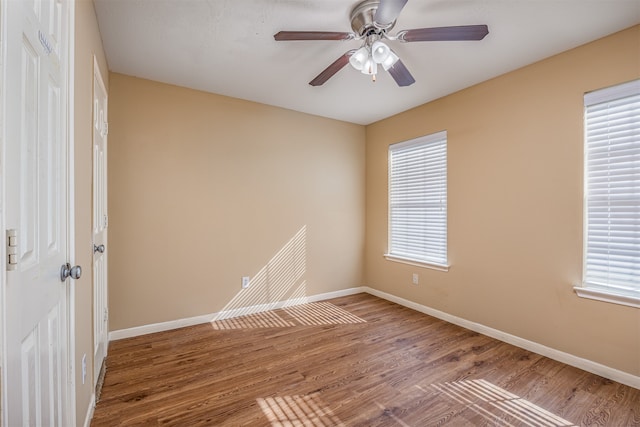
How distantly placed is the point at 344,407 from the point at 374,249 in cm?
265

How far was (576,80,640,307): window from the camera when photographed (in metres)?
2.12

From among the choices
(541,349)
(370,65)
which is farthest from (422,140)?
(541,349)

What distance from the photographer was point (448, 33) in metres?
1.78

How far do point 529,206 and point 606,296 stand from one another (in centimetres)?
85

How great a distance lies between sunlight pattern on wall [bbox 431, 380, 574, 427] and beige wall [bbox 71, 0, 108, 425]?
2190 millimetres

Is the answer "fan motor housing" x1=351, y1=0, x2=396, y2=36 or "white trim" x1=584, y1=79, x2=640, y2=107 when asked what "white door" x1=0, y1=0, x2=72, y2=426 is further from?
"white trim" x1=584, y1=79, x2=640, y2=107

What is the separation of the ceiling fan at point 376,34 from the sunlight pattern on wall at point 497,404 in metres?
2.29

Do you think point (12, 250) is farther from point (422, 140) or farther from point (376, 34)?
point (422, 140)

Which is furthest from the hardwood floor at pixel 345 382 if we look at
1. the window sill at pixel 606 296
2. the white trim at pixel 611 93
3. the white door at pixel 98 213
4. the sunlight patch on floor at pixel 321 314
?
the white trim at pixel 611 93

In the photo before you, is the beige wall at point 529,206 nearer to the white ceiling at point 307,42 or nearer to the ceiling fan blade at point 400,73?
the white ceiling at point 307,42

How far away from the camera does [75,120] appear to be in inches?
56.0

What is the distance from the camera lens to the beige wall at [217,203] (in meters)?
2.85

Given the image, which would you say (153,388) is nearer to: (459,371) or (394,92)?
(459,371)

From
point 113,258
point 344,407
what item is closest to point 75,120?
point 113,258
